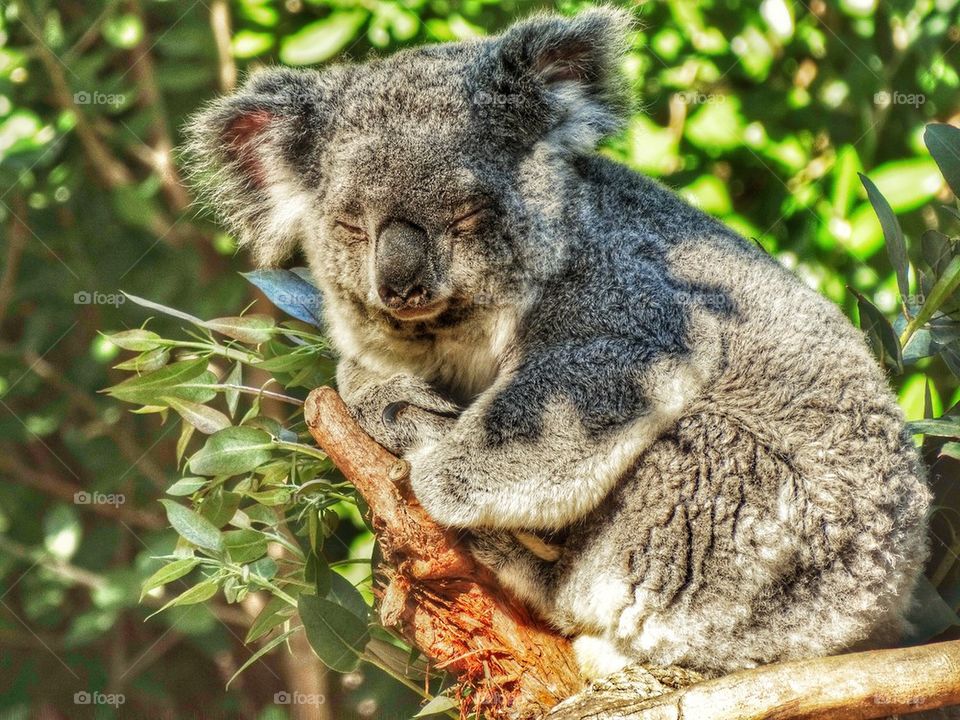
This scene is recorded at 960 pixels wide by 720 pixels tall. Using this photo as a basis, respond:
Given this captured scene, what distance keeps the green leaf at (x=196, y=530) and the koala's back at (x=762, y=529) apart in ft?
2.84

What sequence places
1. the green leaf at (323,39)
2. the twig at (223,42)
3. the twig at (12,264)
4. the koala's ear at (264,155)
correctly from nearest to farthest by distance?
the koala's ear at (264,155)
the green leaf at (323,39)
the twig at (223,42)
the twig at (12,264)

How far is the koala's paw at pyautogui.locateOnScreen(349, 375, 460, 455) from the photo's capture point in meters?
2.55

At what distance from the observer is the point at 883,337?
9.07 ft

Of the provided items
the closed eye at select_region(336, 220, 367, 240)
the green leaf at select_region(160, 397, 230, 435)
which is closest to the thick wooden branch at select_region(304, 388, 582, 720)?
the closed eye at select_region(336, 220, 367, 240)

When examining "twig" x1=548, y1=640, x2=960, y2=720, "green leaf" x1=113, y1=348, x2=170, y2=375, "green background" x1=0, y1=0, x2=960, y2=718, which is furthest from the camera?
"green background" x1=0, y1=0, x2=960, y2=718

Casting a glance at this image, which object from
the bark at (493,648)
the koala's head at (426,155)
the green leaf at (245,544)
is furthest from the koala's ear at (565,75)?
the green leaf at (245,544)

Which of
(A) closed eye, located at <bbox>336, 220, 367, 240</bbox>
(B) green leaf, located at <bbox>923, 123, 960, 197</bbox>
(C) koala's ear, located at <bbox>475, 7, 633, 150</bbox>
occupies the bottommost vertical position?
(A) closed eye, located at <bbox>336, 220, 367, 240</bbox>

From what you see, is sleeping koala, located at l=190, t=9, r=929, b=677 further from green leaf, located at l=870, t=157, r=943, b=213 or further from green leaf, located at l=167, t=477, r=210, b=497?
green leaf, located at l=870, t=157, r=943, b=213

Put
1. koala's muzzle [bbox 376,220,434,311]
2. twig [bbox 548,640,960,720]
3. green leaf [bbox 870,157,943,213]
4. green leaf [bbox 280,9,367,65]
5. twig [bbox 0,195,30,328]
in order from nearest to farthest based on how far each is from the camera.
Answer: twig [bbox 548,640,960,720] → koala's muzzle [bbox 376,220,434,311] → green leaf [bbox 870,157,943,213] → green leaf [bbox 280,9,367,65] → twig [bbox 0,195,30,328]

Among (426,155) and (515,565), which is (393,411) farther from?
(426,155)

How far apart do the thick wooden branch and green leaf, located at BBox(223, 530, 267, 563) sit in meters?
0.40

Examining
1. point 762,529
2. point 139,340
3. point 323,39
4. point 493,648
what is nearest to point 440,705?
point 493,648

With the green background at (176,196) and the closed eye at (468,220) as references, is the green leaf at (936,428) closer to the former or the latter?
the closed eye at (468,220)

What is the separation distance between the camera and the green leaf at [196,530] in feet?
8.43
